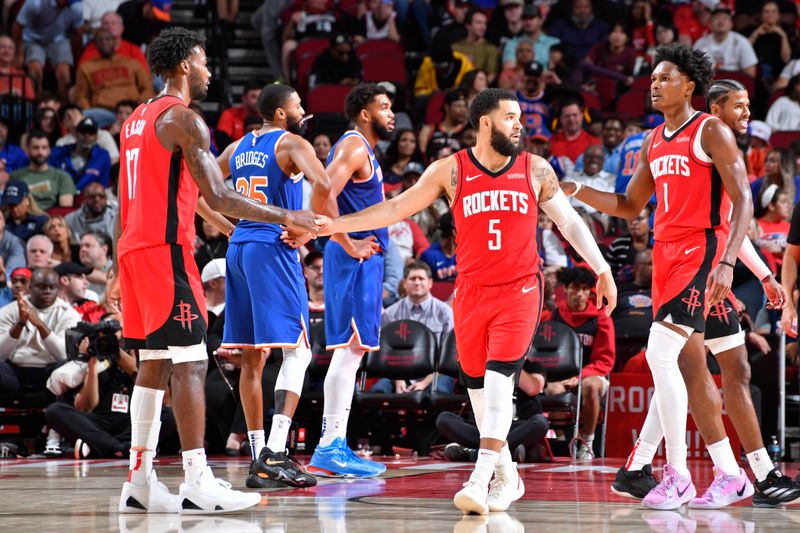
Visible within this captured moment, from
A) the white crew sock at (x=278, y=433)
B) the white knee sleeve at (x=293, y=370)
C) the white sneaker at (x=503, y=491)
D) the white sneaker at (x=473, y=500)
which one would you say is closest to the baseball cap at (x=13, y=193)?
the white knee sleeve at (x=293, y=370)

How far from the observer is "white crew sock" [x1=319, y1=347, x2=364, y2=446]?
21.9 ft

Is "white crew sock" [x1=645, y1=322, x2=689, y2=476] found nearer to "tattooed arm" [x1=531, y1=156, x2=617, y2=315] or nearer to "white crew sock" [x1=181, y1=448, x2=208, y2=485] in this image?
"tattooed arm" [x1=531, y1=156, x2=617, y2=315]

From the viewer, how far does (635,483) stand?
216 inches

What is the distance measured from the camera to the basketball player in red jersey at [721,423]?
17.4 ft

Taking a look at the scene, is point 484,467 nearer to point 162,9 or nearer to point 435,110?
point 435,110

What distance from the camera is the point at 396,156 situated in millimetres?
13234

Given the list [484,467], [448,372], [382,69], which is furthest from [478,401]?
[382,69]

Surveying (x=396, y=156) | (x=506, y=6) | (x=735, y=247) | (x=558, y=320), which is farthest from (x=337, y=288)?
(x=506, y=6)

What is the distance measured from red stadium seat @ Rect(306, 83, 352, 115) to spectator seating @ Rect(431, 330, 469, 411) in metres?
5.70

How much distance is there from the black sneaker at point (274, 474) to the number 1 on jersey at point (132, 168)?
1722mm

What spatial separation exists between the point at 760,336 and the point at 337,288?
4024 millimetres

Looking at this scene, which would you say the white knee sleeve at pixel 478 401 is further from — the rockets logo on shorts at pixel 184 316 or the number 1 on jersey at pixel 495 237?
the rockets logo on shorts at pixel 184 316

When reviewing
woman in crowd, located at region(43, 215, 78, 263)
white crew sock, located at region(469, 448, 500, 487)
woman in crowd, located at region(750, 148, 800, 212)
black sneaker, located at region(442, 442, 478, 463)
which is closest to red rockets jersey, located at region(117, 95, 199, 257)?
white crew sock, located at region(469, 448, 500, 487)

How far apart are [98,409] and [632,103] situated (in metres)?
8.32
